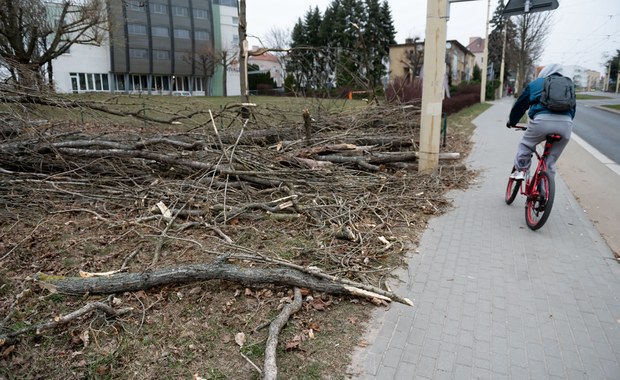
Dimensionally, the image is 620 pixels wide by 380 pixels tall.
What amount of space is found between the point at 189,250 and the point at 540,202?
13.0ft

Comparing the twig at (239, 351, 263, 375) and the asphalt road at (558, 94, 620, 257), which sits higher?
the asphalt road at (558, 94, 620, 257)

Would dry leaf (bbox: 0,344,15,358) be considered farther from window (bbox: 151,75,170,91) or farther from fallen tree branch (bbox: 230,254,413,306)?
window (bbox: 151,75,170,91)

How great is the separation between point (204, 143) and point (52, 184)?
2.26 m

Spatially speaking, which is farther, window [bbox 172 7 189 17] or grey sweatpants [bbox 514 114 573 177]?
window [bbox 172 7 189 17]

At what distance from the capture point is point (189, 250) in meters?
4.31

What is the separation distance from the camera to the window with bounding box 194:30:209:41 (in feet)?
185

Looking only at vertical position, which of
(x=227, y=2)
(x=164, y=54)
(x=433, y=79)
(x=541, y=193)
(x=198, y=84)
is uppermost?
(x=227, y=2)

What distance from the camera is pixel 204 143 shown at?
7.05 m

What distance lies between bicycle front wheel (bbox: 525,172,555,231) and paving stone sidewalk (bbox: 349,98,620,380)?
0.15 m

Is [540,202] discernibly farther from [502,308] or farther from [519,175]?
[502,308]

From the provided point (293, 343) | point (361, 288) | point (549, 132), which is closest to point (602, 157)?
point (549, 132)

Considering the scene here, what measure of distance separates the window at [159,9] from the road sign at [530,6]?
175 feet

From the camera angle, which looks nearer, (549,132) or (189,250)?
(189,250)

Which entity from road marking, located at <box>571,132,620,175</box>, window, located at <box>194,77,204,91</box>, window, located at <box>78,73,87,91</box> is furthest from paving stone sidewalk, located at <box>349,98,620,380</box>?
Answer: window, located at <box>194,77,204,91</box>
